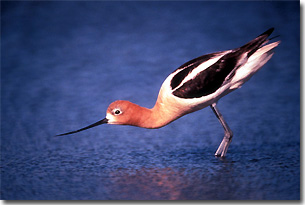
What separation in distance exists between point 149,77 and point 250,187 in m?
1.94

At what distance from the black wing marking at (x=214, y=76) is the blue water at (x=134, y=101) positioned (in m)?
0.46

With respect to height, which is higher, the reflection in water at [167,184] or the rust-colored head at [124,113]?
the rust-colored head at [124,113]

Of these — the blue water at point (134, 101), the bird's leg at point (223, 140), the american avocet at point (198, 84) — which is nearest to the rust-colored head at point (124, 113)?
the american avocet at point (198, 84)

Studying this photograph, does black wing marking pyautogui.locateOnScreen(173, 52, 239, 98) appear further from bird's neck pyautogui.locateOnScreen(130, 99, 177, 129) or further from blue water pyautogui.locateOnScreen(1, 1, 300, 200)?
blue water pyautogui.locateOnScreen(1, 1, 300, 200)

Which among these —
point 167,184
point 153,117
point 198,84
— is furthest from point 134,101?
point 167,184

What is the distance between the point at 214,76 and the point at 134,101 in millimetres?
1286

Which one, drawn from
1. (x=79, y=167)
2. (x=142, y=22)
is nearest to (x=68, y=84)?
(x=142, y=22)

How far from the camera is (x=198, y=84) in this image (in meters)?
3.39

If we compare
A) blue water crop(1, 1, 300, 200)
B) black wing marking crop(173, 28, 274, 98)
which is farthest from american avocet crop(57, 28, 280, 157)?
blue water crop(1, 1, 300, 200)

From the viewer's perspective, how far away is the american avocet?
3.41 meters

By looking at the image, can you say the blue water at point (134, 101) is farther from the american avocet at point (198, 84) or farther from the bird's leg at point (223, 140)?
the american avocet at point (198, 84)

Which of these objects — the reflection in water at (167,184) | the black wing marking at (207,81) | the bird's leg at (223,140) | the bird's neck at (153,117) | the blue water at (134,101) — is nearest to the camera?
the reflection in water at (167,184)

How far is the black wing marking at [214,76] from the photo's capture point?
340 centimetres

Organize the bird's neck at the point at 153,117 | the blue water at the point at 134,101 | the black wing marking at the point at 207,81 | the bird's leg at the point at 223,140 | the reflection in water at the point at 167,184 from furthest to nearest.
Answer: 1. the bird's leg at the point at 223,140
2. the bird's neck at the point at 153,117
3. the black wing marking at the point at 207,81
4. the blue water at the point at 134,101
5. the reflection in water at the point at 167,184
